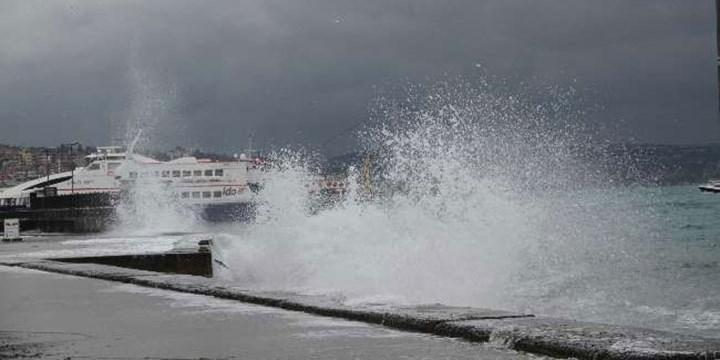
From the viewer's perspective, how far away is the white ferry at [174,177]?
350 feet

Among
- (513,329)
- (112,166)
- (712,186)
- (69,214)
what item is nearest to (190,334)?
(513,329)

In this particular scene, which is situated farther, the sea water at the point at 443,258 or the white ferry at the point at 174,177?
the white ferry at the point at 174,177

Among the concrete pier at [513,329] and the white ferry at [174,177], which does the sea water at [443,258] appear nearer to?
the concrete pier at [513,329]

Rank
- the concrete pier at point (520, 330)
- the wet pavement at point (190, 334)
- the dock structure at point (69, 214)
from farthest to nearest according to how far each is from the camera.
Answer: the dock structure at point (69, 214), the wet pavement at point (190, 334), the concrete pier at point (520, 330)

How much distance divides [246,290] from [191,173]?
105 m

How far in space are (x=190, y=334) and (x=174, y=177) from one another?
107m

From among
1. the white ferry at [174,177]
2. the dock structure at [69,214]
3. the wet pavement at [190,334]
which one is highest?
the white ferry at [174,177]

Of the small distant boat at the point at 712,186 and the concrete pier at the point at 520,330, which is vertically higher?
the small distant boat at the point at 712,186

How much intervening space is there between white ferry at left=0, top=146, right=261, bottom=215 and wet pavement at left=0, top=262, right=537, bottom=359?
9438 cm

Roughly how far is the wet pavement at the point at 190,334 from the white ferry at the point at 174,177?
310 feet

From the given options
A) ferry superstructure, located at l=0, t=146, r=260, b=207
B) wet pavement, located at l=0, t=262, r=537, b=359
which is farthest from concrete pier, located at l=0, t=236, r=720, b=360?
ferry superstructure, located at l=0, t=146, r=260, b=207

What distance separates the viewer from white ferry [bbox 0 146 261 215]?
107 metres

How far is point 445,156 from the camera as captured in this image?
90.2 feet

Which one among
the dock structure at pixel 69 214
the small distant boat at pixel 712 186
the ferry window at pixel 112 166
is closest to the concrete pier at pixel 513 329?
the dock structure at pixel 69 214
